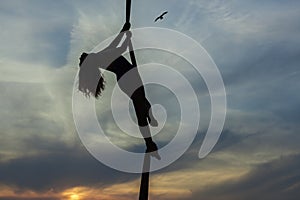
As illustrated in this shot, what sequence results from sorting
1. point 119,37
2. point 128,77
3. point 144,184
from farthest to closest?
1. point 119,37
2. point 128,77
3. point 144,184

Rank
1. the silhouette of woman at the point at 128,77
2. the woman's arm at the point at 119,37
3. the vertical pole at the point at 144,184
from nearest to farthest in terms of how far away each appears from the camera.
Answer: the vertical pole at the point at 144,184
the woman's arm at the point at 119,37
the silhouette of woman at the point at 128,77

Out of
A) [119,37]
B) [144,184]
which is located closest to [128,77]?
[119,37]

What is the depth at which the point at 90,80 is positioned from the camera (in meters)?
13.6

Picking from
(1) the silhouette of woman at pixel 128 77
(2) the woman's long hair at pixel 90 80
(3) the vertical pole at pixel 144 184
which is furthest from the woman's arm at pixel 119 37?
(3) the vertical pole at pixel 144 184

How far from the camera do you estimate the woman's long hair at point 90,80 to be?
13469 mm

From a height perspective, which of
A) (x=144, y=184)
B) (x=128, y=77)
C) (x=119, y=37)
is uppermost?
(x=119, y=37)

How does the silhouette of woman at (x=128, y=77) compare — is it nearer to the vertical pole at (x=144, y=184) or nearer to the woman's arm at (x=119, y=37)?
the woman's arm at (x=119, y=37)

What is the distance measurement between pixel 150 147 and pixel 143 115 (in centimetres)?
108

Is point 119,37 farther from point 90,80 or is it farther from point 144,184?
point 144,184

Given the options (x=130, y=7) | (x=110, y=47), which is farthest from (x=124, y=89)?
(x=130, y=7)

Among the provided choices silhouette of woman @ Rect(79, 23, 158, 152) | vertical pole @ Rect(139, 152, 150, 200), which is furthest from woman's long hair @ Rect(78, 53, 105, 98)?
vertical pole @ Rect(139, 152, 150, 200)

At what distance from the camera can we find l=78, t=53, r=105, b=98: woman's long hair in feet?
44.2

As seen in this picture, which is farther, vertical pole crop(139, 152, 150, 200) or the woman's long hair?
the woman's long hair

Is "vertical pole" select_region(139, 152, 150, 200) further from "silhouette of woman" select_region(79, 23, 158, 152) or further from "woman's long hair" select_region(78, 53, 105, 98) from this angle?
"woman's long hair" select_region(78, 53, 105, 98)
